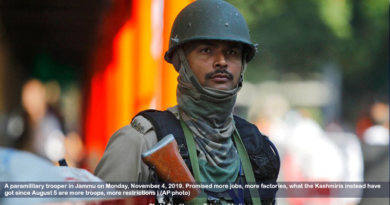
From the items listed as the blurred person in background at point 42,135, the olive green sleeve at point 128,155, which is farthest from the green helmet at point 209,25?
the blurred person in background at point 42,135

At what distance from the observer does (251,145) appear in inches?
123

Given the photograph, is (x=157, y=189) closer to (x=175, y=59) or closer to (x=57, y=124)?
(x=175, y=59)

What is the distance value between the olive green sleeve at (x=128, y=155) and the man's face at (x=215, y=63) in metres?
0.36

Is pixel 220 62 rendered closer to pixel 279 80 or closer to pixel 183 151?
pixel 183 151

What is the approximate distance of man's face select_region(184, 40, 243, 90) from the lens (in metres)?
3.07

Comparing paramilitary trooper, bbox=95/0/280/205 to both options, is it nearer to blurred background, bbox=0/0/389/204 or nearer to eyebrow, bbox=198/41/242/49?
eyebrow, bbox=198/41/242/49

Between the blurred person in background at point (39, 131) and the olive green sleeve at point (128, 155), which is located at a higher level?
the blurred person in background at point (39, 131)

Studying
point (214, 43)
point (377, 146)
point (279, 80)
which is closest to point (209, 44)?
point (214, 43)

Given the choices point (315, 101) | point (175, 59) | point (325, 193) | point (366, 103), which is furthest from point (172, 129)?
point (366, 103)

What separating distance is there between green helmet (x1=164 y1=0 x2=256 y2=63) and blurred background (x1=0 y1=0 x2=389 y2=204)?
6.41 feet

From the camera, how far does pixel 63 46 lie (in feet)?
35.3

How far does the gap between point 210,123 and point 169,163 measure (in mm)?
472

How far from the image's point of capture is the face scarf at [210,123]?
295 centimetres

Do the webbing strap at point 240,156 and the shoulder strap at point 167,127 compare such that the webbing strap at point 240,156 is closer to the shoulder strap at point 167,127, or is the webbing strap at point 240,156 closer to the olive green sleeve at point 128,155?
the shoulder strap at point 167,127
